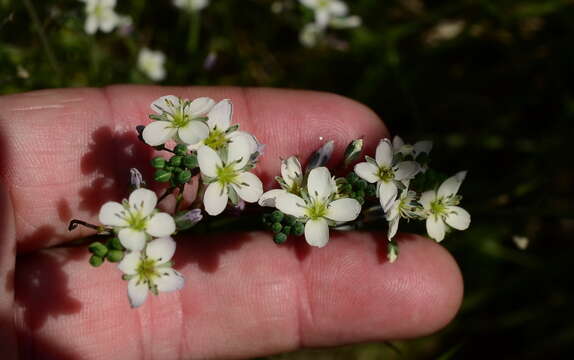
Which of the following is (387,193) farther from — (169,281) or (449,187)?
(169,281)

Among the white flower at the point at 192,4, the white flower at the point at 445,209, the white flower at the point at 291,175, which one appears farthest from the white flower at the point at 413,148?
the white flower at the point at 192,4

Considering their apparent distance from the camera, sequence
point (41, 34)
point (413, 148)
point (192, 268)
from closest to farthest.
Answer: point (413, 148) < point (192, 268) < point (41, 34)

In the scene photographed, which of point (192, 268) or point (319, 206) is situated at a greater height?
point (319, 206)

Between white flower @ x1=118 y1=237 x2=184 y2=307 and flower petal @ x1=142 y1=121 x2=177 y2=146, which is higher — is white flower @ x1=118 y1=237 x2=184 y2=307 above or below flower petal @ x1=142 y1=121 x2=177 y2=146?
below

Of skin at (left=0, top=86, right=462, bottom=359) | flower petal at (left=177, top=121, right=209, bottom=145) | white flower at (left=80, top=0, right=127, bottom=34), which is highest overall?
white flower at (left=80, top=0, right=127, bottom=34)

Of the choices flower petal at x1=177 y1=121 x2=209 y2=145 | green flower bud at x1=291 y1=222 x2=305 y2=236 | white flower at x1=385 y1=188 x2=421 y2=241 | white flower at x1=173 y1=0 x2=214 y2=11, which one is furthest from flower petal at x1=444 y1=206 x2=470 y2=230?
white flower at x1=173 y1=0 x2=214 y2=11

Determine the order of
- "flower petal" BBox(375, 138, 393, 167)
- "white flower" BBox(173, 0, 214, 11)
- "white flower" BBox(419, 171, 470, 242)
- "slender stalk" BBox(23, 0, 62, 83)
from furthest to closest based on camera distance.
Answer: "white flower" BBox(173, 0, 214, 11) → "slender stalk" BBox(23, 0, 62, 83) → "white flower" BBox(419, 171, 470, 242) → "flower petal" BBox(375, 138, 393, 167)

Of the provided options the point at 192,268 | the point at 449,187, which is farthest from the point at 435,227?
the point at 192,268

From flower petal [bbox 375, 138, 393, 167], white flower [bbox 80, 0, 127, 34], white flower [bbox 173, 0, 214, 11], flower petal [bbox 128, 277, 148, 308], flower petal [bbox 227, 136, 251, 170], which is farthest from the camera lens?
white flower [bbox 173, 0, 214, 11]

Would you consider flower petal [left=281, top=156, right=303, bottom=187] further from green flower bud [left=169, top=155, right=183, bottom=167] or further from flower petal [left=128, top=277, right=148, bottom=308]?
flower petal [left=128, top=277, right=148, bottom=308]
